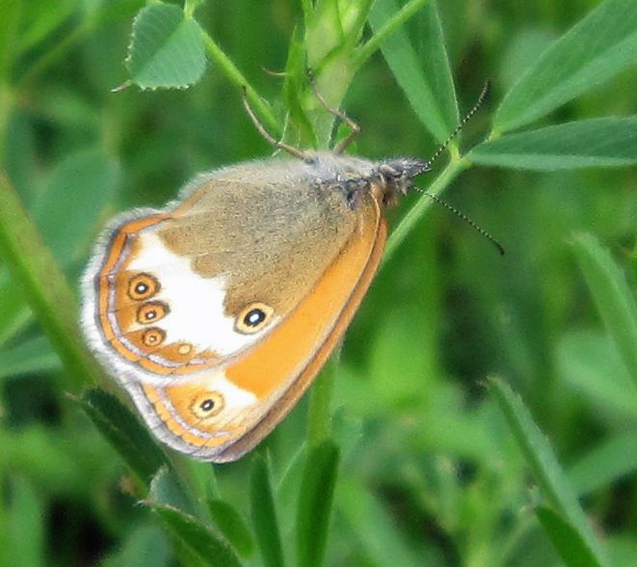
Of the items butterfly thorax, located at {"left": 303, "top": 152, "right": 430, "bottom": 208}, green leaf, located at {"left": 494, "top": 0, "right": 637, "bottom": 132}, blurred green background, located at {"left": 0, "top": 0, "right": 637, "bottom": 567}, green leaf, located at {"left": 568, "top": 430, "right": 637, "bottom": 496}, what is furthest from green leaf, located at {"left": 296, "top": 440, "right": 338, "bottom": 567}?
green leaf, located at {"left": 568, "top": 430, "right": 637, "bottom": 496}

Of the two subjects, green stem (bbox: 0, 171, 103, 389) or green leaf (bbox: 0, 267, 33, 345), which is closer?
green stem (bbox: 0, 171, 103, 389)

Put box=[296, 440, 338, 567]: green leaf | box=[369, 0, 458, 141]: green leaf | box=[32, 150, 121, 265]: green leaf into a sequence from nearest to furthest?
box=[296, 440, 338, 567]: green leaf, box=[369, 0, 458, 141]: green leaf, box=[32, 150, 121, 265]: green leaf

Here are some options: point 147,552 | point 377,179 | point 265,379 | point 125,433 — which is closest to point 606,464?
point 377,179

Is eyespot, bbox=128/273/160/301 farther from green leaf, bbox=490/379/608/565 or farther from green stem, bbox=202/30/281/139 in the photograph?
green leaf, bbox=490/379/608/565

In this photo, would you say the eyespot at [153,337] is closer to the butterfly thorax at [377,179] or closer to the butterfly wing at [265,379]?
the butterfly wing at [265,379]

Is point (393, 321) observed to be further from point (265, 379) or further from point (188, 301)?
point (265, 379)

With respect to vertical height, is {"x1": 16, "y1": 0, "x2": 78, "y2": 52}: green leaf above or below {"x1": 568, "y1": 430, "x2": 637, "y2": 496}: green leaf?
above

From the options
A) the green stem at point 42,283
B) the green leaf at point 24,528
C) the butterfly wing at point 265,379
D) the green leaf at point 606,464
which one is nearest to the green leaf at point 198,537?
the butterfly wing at point 265,379
